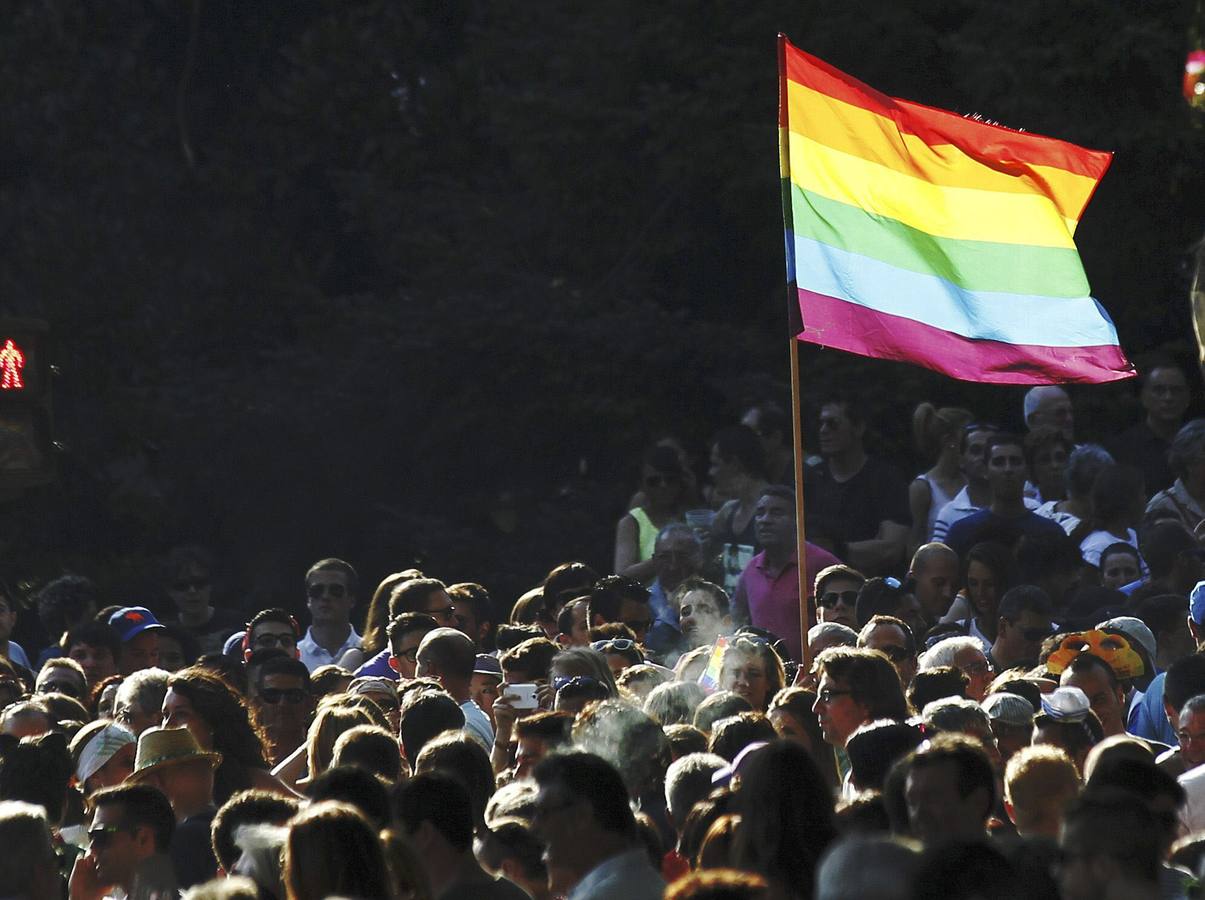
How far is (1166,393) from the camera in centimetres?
1393

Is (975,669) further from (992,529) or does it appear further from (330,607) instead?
(330,607)

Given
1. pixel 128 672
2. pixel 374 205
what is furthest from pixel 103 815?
pixel 374 205

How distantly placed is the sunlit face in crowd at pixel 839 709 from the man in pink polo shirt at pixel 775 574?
3646mm

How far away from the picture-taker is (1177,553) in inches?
447

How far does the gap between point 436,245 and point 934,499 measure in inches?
257

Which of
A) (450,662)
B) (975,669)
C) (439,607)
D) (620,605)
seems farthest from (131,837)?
(620,605)

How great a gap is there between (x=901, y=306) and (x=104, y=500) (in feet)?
27.6

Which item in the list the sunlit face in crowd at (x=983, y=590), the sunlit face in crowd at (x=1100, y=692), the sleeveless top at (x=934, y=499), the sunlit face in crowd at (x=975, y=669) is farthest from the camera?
the sleeveless top at (x=934, y=499)

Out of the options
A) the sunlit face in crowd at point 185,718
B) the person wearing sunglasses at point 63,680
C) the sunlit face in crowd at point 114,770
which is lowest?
the person wearing sunglasses at point 63,680

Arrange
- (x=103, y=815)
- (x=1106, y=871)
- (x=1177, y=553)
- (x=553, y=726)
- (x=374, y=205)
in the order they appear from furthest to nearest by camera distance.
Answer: (x=374, y=205) < (x=1177, y=553) < (x=553, y=726) < (x=103, y=815) < (x=1106, y=871)

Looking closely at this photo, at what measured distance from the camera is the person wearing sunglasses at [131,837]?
7.12m

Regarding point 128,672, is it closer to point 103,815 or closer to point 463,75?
point 103,815

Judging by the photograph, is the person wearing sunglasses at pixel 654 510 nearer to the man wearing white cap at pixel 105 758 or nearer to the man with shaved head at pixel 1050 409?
the man with shaved head at pixel 1050 409

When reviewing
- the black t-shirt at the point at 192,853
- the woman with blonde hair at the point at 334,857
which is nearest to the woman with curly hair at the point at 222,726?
the black t-shirt at the point at 192,853
